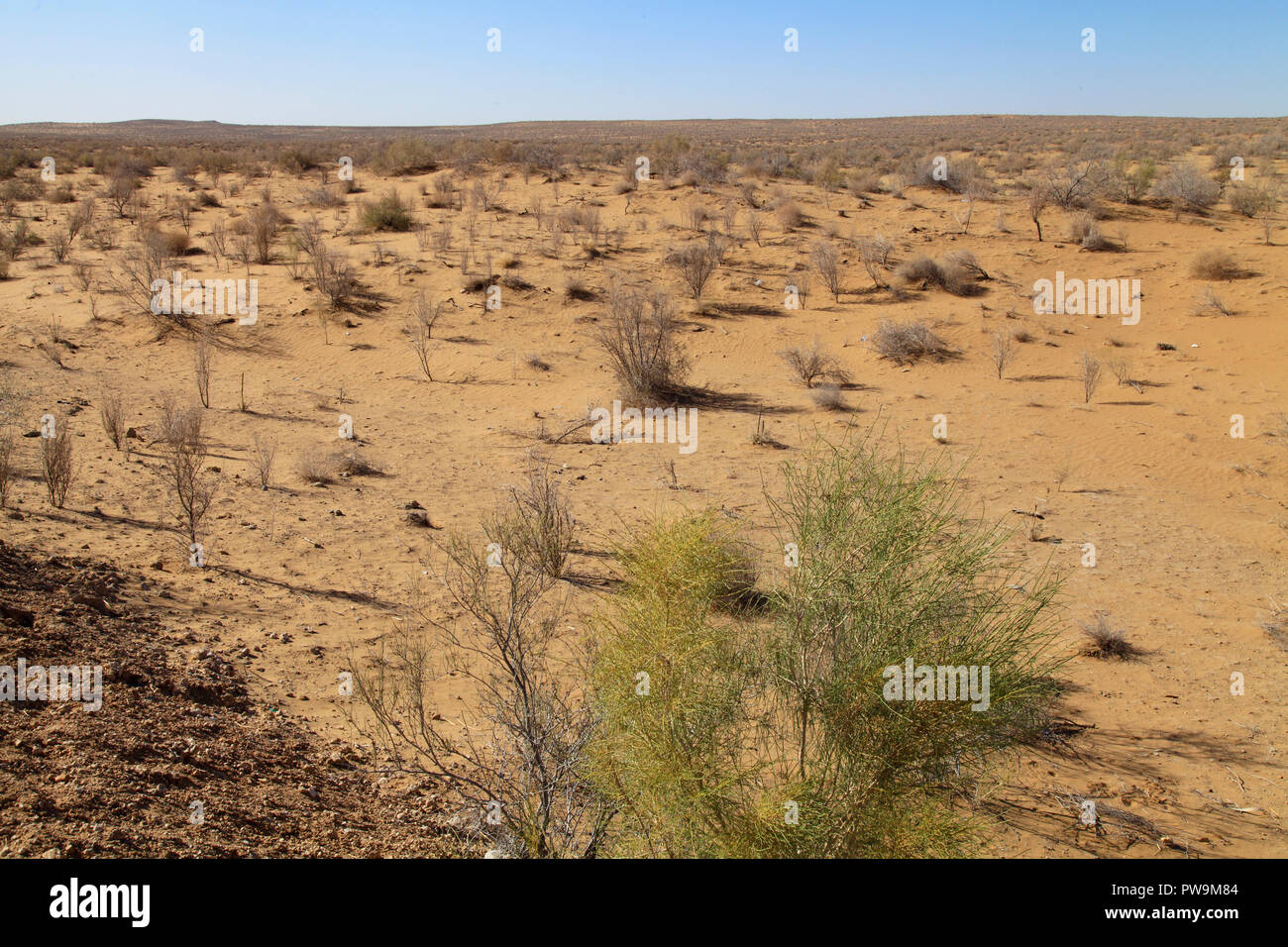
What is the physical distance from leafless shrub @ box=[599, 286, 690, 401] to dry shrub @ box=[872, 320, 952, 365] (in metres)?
3.70

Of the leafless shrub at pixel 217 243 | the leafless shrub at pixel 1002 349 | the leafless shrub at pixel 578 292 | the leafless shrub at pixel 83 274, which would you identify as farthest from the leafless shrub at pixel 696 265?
the leafless shrub at pixel 83 274

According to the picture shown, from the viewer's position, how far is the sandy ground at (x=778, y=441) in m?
5.82

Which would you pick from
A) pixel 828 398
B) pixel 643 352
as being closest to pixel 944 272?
pixel 828 398

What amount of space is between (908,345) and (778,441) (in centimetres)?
484

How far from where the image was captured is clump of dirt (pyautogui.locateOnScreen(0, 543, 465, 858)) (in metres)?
3.38

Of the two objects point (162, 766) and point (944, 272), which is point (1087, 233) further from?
point (162, 766)

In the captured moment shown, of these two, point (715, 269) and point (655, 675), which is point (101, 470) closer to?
point (655, 675)

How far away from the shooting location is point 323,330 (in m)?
16.0

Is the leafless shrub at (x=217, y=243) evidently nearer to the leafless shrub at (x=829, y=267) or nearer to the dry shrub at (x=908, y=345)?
the leafless shrub at (x=829, y=267)

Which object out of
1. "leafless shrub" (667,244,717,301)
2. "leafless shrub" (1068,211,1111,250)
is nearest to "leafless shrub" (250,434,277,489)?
"leafless shrub" (667,244,717,301)

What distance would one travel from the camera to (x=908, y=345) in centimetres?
1503

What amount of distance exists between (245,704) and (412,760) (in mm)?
1272

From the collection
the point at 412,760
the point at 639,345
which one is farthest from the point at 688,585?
the point at 639,345

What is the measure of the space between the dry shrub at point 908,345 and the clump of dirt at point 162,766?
1234 cm
